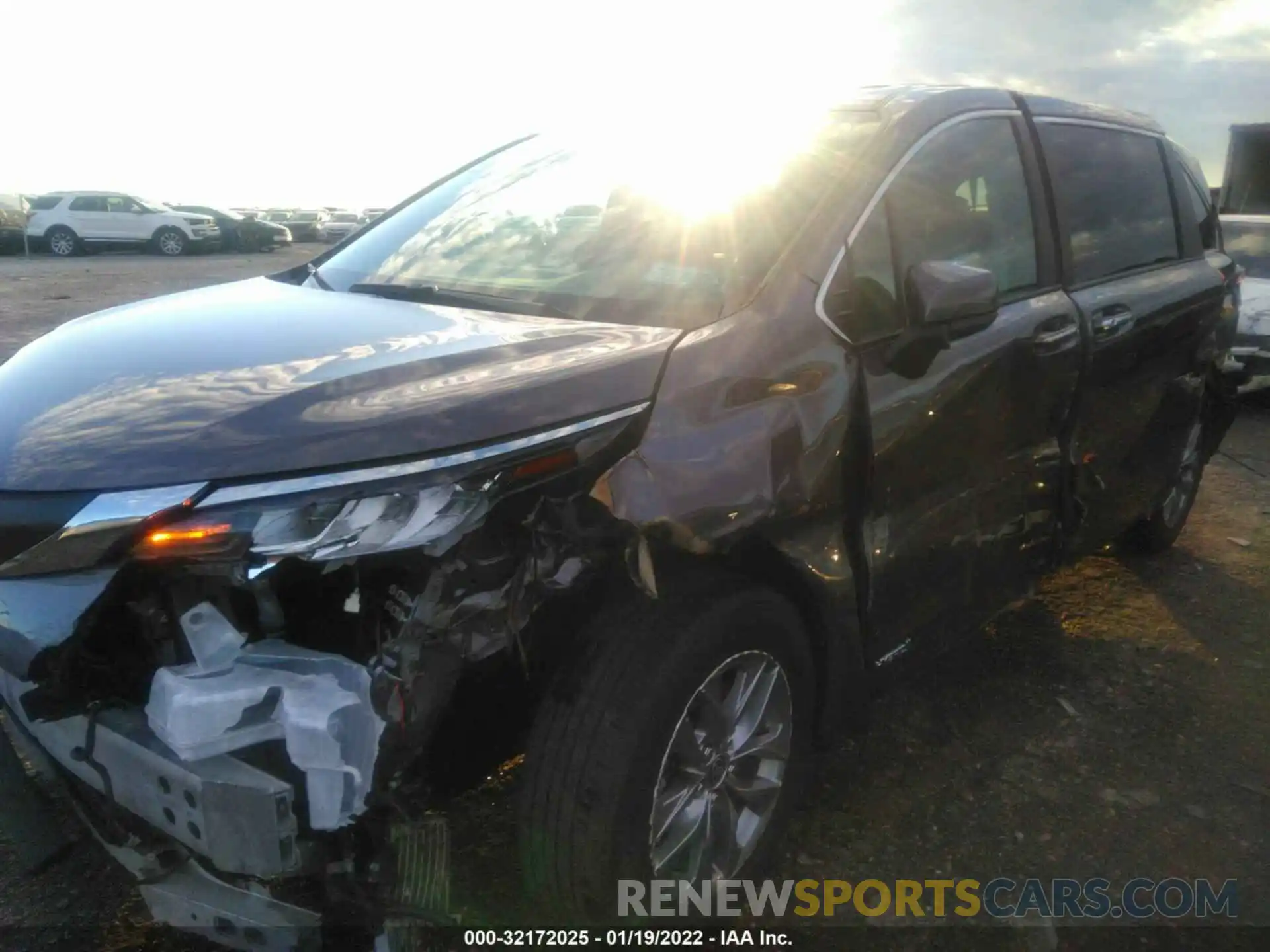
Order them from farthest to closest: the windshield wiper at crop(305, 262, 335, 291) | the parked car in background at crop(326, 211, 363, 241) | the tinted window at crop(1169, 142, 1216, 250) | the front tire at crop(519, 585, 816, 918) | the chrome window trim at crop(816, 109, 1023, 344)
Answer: the parked car in background at crop(326, 211, 363, 241), the tinted window at crop(1169, 142, 1216, 250), the windshield wiper at crop(305, 262, 335, 291), the chrome window trim at crop(816, 109, 1023, 344), the front tire at crop(519, 585, 816, 918)

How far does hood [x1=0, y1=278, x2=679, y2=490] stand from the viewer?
1666 millimetres

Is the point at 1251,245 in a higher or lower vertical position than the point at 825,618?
higher

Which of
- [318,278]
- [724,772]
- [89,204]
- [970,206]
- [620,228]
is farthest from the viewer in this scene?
[89,204]

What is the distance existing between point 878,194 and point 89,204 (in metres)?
28.2

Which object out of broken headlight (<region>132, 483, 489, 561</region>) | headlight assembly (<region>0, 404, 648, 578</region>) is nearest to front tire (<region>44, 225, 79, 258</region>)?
headlight assembly (<region>0, 404, 648, 578</region>)

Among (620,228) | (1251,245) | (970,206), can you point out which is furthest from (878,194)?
(1251,245)

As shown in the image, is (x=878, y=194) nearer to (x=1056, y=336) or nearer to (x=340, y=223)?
(x=1056, y=336)

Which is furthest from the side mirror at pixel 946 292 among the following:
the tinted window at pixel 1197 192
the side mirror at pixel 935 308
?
the tinted window at pixel 1197 192

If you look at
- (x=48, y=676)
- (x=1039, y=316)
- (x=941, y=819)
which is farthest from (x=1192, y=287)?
(x=48, y=676)

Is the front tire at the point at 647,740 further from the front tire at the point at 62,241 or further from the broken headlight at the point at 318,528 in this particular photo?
the front tire at the point at 62,241

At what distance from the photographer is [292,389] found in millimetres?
1812

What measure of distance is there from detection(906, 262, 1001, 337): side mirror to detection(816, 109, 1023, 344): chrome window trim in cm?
16

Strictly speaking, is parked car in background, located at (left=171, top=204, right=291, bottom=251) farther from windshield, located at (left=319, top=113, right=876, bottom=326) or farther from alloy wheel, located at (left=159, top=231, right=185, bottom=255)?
windshield, located at (left=319, top=113, right=876, bottom=326)

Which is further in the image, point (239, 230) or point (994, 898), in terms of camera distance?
point (239, 230)
